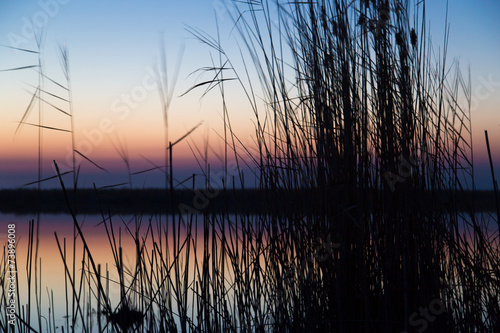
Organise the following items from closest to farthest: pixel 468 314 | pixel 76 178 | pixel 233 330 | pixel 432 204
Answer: pixel 76 178, pixel 432 204, pixel 468 314, pixel 233 330

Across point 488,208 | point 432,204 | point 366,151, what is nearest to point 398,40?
point 366,151

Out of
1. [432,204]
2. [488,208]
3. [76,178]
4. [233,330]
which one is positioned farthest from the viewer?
[488,208]

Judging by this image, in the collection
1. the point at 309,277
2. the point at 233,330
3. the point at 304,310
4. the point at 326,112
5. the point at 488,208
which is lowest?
the point at 233,330

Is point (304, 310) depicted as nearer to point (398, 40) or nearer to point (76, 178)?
point (76, 178)

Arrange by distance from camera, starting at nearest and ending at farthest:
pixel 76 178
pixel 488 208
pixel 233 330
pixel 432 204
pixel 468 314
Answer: pixel 76 178
pixel 432 204
pixel 468 314
pixel 233 330
pixel 488 208

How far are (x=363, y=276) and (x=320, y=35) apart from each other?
0.76 metres

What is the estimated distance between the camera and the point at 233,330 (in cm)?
148

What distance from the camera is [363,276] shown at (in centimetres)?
115

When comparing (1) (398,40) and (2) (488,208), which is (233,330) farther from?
(2) (488,208)

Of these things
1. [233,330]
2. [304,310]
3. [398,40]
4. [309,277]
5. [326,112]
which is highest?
[398,40]

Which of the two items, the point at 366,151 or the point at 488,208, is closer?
the point at 366,151

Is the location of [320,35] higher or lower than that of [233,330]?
higher

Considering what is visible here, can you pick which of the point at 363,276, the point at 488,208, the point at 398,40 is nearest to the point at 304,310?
the point at 363,276

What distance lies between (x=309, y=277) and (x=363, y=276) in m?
0.19
